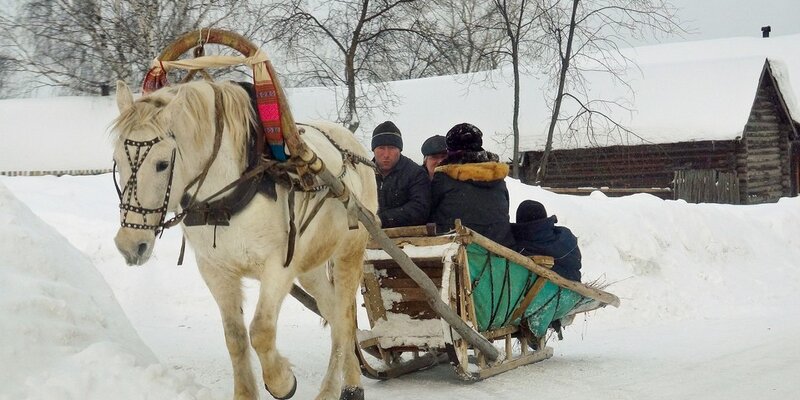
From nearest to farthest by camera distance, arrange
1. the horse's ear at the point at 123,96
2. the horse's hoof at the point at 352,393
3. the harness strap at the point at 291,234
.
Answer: the horse's ear at the point at 123,96
the harness strap at the point at 291,234
the horse's hoof at the point at 352,393

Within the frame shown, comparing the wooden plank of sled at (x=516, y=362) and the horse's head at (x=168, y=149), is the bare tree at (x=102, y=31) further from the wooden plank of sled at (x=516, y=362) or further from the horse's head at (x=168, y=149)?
the horse's head at (x=168, y=149)

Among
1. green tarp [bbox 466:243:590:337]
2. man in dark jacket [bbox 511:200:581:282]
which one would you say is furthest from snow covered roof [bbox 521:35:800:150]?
green tarp [bbox 466:243:590:337]

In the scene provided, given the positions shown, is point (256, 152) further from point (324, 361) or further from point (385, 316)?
point (324, 361)

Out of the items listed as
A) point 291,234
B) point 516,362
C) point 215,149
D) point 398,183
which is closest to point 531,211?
point 398,183

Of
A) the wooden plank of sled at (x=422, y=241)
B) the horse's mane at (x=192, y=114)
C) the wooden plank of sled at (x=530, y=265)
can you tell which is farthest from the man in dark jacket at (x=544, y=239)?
the horse's mane at (x=192, y=114)

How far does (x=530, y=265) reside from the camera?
22.1 feet

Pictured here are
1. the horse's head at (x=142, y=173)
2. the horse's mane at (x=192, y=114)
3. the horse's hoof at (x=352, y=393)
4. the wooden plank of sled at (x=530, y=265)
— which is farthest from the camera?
the wooden plank of sled at (x=530, y=265)

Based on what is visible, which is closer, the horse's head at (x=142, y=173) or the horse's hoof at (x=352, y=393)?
the horse's head at (x=142, y=173)

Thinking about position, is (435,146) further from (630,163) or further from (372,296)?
(630,163)

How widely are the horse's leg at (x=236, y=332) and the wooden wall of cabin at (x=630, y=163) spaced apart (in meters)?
21.8

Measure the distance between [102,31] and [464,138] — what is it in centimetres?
2291

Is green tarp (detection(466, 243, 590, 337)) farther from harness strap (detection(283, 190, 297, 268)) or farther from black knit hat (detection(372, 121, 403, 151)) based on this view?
harness strap (detection(283, 190, 297, 268))

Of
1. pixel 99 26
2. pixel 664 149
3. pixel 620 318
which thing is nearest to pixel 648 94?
pixel 664 149

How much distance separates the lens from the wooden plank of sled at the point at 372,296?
22.2 ft
